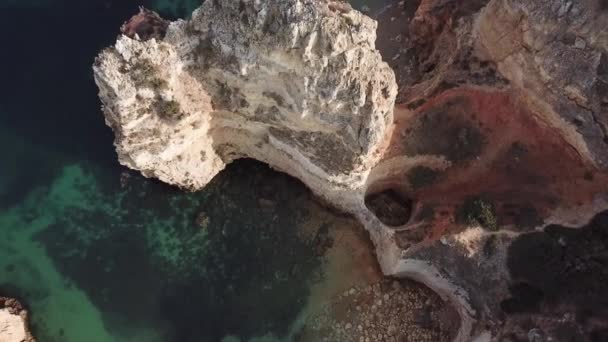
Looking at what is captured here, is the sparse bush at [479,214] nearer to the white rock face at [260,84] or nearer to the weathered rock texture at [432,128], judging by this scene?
the weathered rock texture at [432,128]

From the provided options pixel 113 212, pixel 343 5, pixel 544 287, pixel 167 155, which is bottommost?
pixel 113 212

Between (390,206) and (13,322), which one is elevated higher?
(390,206)

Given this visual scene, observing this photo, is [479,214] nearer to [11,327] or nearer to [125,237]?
[125,237]

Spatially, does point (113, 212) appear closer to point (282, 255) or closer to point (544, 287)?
point (282, 255)

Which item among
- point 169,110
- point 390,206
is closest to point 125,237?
point 169,110

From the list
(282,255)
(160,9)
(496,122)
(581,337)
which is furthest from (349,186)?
(160,9)

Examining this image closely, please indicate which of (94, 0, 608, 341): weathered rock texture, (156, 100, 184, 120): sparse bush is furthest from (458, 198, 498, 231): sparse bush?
(156, 100, 184, 120): sparse bush

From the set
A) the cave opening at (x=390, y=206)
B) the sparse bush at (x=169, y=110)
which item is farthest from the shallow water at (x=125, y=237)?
the sparse bush at (x=169, y=110)

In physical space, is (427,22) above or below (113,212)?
above
